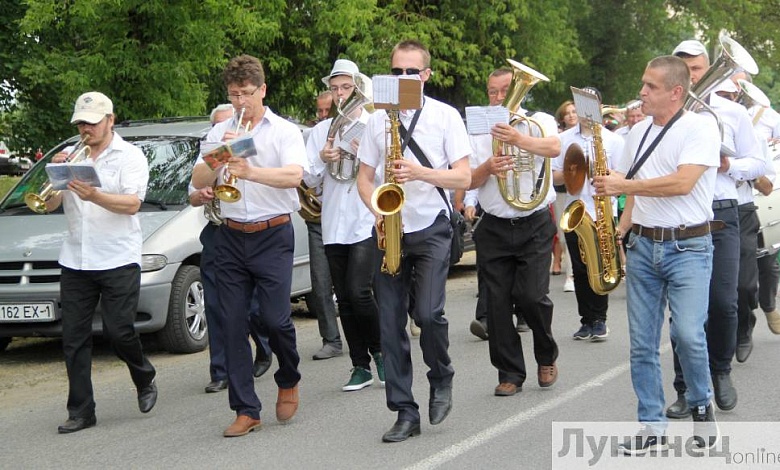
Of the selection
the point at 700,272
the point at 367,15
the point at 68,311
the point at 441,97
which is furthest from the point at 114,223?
the point at 441,97

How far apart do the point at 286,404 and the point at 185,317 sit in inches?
108

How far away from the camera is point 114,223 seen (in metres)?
7.41

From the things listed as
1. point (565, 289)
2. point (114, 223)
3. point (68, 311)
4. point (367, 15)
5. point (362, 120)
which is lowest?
point (565, 289)

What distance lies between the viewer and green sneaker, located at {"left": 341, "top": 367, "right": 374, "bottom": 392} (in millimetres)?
8266

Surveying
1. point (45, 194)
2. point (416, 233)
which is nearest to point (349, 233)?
point (416, 233)

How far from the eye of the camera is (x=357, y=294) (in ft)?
26.6

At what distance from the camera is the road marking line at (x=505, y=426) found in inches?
248

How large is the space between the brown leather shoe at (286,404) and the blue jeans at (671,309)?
6.88 ft

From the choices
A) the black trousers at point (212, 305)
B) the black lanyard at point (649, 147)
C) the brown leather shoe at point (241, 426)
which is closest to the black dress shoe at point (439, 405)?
the brown leather shoe at point (241, 426)

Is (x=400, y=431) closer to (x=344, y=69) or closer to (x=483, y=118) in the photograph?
(x=483, y=118)

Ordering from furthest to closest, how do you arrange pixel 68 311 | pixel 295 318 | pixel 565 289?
pixel 565 289 → pixel 295 318 → pixel 68 311

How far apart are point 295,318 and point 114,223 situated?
4.89 m

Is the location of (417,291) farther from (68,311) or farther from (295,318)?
(295,318)

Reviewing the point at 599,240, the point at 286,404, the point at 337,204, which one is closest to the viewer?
the point at 286,404
